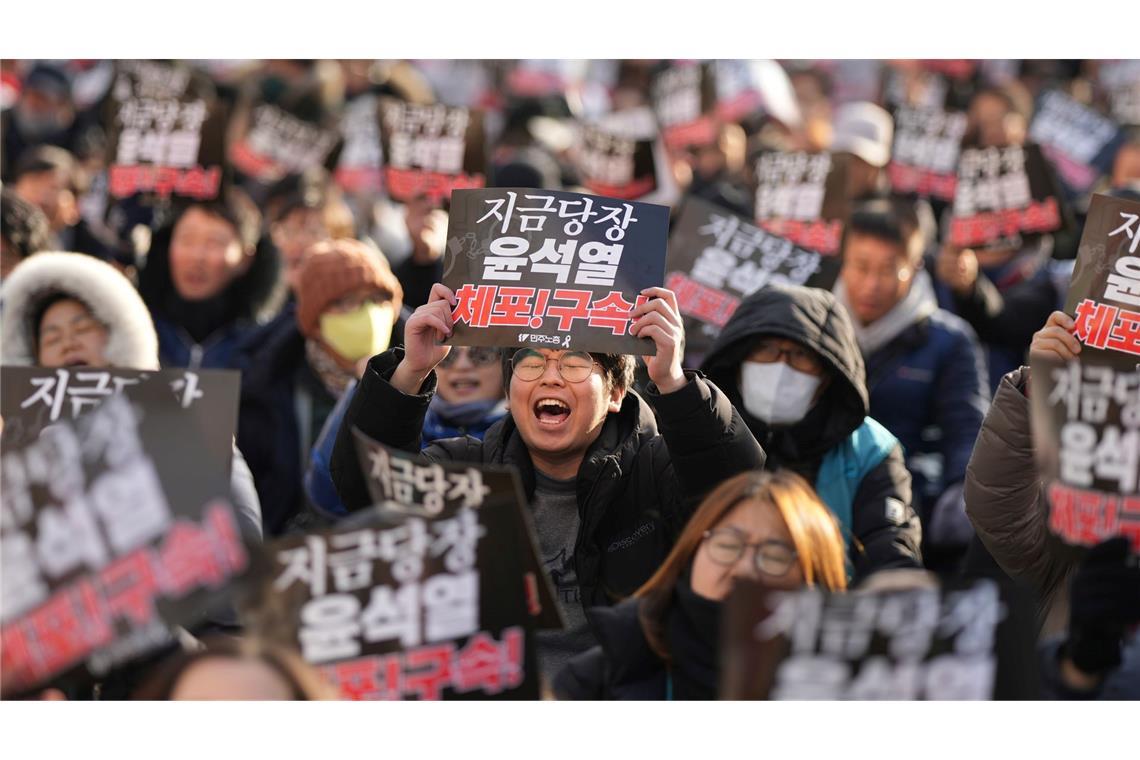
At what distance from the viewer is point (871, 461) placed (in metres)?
4.87

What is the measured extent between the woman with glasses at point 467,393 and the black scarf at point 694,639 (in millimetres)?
1923

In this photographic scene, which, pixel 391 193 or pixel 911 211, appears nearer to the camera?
pixel 911 211

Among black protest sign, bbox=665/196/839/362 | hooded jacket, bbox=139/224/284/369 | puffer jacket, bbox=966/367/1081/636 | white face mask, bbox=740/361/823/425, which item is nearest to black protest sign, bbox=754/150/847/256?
black protest sign, bbox=665/196/839/362

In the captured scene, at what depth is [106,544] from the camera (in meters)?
3.44

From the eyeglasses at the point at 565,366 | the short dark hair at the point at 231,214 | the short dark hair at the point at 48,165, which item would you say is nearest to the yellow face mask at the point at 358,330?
the short dark hair at the point at 231,214

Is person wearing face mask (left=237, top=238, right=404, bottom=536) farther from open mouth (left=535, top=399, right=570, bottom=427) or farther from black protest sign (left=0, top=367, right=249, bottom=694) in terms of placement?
black protest sign (left=0, top=367, right=249, bottom=694)

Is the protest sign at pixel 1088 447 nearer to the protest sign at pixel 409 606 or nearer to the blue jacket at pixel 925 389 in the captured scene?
the protest sign at pixel 409 606

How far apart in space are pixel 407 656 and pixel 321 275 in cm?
305

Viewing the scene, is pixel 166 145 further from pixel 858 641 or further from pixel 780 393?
pixel 858 641

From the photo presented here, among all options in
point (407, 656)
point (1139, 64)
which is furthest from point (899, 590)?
point (1139, 64)

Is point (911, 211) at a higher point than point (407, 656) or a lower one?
higher

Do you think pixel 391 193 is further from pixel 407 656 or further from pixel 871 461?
pixel 407 656

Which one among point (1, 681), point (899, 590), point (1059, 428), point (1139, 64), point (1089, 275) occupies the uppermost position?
point (1139, 64)

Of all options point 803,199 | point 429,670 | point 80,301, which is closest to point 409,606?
point 429,670
